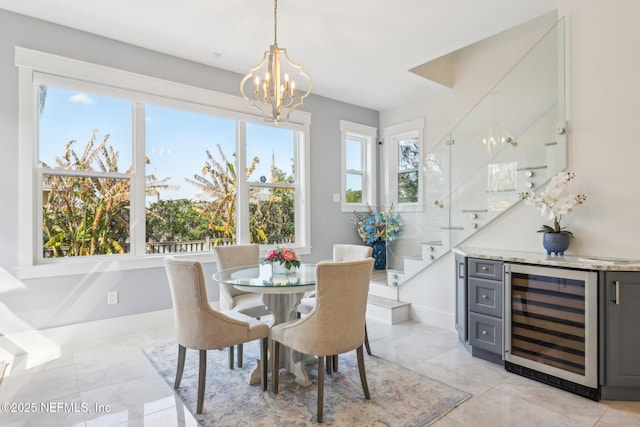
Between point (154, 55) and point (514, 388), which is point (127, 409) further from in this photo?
point (154, 55)

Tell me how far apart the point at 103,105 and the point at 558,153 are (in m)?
4.29

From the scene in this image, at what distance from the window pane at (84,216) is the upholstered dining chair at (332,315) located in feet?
7.77

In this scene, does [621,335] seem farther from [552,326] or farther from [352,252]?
[352,252]

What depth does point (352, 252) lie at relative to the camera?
346 cm

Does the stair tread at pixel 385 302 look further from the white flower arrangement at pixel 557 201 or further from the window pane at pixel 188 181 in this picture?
the window pane at pixel 188 181

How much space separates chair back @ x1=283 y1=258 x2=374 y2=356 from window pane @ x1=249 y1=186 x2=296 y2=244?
2.47m

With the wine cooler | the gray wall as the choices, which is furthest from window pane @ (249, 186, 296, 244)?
the wine cooler

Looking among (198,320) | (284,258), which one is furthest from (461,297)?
(198,320)

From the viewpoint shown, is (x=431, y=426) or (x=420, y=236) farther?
(x=420, y=236)

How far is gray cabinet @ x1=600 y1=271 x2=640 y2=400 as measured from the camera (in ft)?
7.36

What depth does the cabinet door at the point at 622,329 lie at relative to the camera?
2.24m

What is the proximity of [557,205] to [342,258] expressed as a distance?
6.28 ft

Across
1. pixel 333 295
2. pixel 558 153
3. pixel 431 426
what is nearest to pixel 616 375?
pixel 431 426

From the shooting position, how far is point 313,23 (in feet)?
10.3
